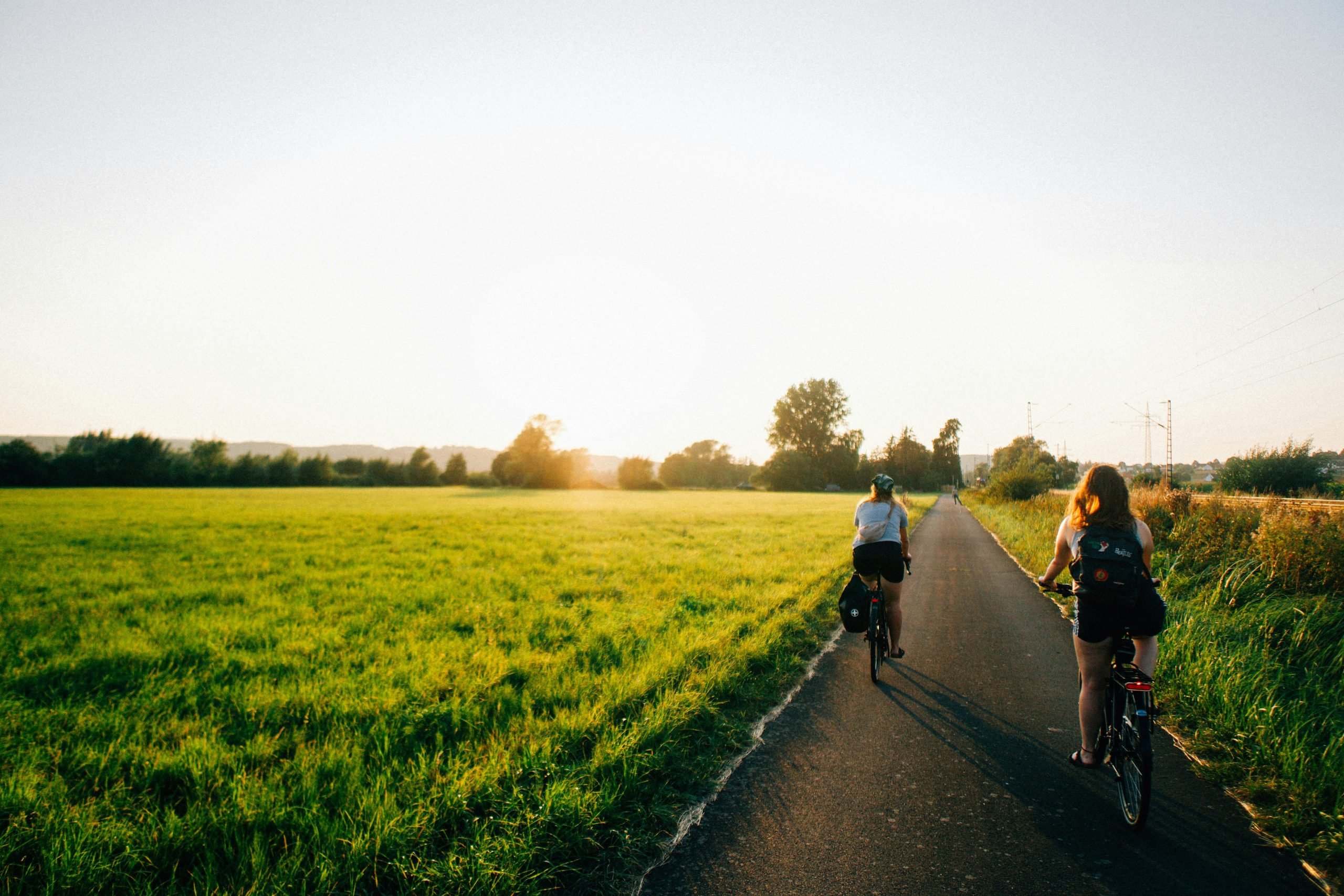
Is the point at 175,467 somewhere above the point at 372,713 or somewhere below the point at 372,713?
above

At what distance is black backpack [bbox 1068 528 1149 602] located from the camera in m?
3.72

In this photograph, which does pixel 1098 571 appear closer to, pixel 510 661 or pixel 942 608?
pixel 510 661

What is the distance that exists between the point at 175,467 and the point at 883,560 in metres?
85.8

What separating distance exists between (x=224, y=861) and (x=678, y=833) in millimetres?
2611

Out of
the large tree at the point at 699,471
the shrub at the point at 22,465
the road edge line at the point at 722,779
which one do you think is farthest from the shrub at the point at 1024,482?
the shrub at the point at 22,465

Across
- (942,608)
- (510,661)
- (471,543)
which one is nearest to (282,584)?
(471,543)

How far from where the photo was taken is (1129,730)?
3750mm

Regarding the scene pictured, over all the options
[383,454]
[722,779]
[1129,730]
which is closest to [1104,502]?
[1129,730]

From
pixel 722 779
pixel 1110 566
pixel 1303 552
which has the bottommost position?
pixel 722 779

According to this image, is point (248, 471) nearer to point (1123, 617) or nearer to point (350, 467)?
point (350, 467)

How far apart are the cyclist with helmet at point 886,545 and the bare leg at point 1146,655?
8.74ft

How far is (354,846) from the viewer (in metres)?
3.14

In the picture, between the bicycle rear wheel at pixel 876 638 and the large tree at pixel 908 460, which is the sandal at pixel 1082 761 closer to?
the bicycle rear wheel at pixel 876 638

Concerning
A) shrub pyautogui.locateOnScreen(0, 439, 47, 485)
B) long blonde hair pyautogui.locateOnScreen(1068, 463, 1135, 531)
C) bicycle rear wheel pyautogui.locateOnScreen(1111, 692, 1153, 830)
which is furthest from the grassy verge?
shrub pyautogui.locateOnScreen(0, 439, 47, 485)
